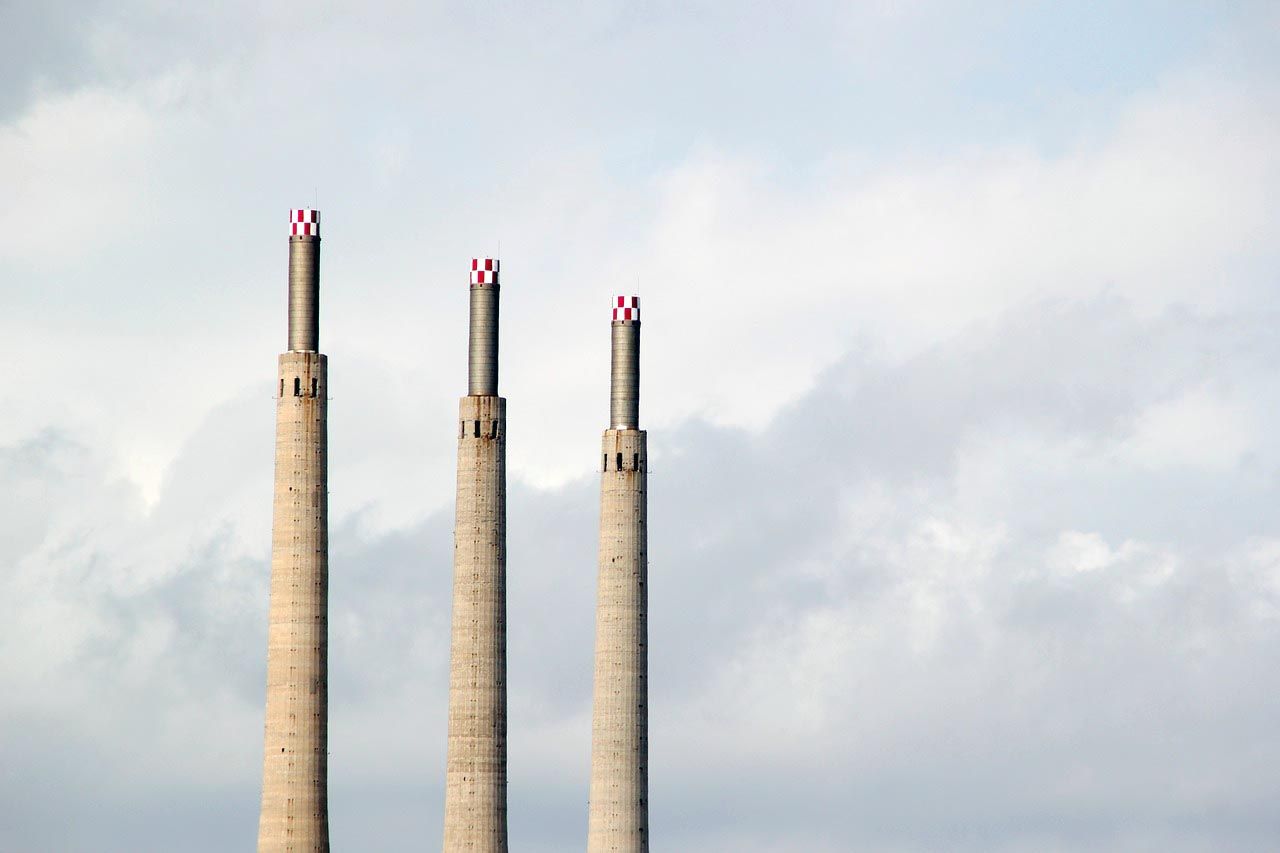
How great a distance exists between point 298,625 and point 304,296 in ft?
34.2

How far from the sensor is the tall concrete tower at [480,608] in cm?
11288

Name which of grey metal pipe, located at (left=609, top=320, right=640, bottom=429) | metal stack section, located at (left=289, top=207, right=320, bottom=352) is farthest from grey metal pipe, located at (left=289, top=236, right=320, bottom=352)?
grey metal pipe, located at (left=609, top=320, right=640, bottom=429)

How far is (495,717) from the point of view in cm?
11362

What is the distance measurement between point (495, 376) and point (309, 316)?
7.30 m

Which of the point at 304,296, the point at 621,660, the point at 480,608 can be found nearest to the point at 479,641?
the point at 480,608

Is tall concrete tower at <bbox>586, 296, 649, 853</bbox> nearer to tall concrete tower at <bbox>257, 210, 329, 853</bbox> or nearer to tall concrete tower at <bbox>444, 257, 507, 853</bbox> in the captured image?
tall concrete tower at <bbox>444, 257, 507, 853</bbox>

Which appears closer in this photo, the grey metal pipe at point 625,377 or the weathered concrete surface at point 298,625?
the weathered concrete surface at point 298,625

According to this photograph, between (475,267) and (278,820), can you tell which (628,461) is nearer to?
(475,267)

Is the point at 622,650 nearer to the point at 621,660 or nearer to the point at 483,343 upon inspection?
the point at 621,660

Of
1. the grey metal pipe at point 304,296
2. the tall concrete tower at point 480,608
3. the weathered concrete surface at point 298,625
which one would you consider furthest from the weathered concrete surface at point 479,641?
the grey metal pipe at point 304,296

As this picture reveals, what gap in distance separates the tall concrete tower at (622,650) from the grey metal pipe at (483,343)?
4586 millimetres

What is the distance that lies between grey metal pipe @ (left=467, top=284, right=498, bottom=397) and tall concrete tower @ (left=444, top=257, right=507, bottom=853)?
1.3 inches

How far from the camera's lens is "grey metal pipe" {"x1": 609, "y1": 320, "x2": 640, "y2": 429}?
119 m

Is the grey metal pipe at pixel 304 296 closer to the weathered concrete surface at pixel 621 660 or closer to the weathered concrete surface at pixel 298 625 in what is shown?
the weathered concrete surface at pixel 298 625
